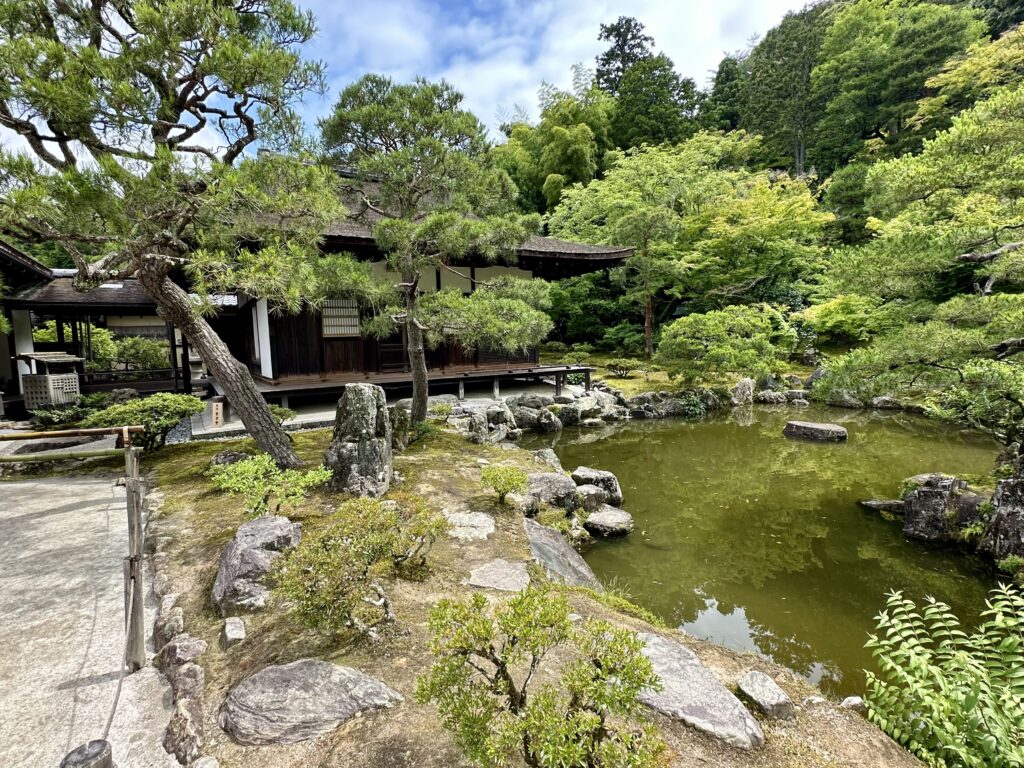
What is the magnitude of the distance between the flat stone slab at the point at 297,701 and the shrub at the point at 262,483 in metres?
2.00

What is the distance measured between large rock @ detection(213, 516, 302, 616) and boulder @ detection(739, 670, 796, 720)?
117 inches

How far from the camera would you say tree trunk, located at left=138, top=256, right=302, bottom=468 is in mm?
5297

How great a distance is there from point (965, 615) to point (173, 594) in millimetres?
6505

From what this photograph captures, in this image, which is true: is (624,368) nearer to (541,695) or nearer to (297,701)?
(297,701)

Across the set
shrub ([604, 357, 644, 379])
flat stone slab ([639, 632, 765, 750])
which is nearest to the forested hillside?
shrub ([604, 357, 644, 379])

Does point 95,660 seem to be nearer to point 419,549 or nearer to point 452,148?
point 419,549

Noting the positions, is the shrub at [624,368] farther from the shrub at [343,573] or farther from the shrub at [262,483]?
the shrub at [343,573]

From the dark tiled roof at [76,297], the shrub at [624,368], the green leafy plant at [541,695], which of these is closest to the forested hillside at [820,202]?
the shrub at [624,368]

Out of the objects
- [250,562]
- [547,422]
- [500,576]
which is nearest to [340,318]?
[547,422]

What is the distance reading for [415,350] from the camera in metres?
7.52

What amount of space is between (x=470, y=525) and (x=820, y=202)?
26358 mm

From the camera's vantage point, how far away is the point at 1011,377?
4840 mm

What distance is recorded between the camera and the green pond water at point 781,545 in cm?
419

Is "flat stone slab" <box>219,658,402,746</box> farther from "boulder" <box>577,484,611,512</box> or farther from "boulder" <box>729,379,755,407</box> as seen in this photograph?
"boulder" <box>729,379,755,407</box>
